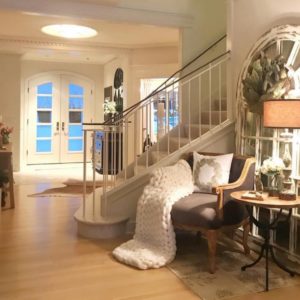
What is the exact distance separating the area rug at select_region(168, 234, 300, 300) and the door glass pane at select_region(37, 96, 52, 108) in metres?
7.08

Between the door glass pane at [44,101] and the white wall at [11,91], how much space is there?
1083mm

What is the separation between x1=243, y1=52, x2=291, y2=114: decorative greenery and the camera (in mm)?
3527

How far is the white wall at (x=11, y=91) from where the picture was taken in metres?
8.89

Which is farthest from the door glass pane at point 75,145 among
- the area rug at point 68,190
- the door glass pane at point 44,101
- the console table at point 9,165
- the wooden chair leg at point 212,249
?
the wooden chair leg at point 212,249

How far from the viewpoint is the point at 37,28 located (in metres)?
6.70

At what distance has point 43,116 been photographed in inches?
401

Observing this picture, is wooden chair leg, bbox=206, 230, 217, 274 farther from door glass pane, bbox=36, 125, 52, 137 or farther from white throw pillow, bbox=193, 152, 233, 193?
door glass pane, bbox=36, 125, 52, 137

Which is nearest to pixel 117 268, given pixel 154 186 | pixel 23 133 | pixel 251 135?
pixel 154 186

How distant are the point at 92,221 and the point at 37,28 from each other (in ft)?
12.6

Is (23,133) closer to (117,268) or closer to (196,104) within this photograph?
(196,104)

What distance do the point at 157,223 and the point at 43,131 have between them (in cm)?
715

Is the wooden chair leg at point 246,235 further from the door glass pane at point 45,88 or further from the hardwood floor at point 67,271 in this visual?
the door glass pane at point 45,88

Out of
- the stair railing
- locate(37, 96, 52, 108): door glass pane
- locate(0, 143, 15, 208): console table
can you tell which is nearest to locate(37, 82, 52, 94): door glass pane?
locate(37, 96, 52, 108): door glass pane

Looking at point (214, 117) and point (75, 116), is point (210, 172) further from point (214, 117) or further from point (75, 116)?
point (75, 116)
